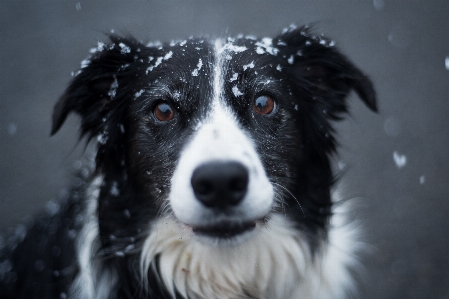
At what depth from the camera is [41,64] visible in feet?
18.3

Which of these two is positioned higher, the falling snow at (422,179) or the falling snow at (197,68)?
the falling snow at (197,68)

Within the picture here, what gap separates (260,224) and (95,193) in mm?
1077

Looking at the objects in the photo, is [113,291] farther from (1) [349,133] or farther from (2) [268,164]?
(1) [349,133]

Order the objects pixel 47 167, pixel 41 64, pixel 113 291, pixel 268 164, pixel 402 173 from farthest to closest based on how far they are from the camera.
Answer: pixel 41 64 → pixel 47 167 → pixel 402 173 → pixel 113 291 → pixel 268 164

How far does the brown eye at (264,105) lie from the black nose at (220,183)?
0.57 meters

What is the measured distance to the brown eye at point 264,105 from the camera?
2332 mm

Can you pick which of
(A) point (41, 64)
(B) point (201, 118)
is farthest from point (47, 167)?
(B) point (201, 118)

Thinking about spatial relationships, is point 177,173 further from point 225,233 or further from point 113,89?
point 113,89

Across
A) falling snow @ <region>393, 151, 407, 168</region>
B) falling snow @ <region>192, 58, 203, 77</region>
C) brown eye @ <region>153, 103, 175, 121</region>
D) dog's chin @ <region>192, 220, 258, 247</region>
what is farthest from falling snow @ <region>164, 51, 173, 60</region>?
falling snow @ <region>393, 151, 407, 168</region>

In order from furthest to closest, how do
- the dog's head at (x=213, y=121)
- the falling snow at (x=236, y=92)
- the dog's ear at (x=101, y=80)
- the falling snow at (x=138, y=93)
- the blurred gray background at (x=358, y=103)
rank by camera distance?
1. the blurred gray background at (x=358, y=103)
2. the dog's ear at (x=101, y=80)
3. the falling snow at (x=138, y=93)
4. the falling snow at (x=236, y=92)
5. the dog's head at (x=213, y=121)

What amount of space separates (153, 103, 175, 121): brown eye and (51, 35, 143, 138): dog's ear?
0.37m

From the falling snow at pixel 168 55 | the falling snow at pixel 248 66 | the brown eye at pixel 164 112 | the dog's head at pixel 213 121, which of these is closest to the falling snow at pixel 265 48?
the dog's head at pixel 213 121

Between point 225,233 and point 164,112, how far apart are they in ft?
2.47

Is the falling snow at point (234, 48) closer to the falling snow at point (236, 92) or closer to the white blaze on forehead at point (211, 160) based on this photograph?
the falling snow at point (236, 92)
